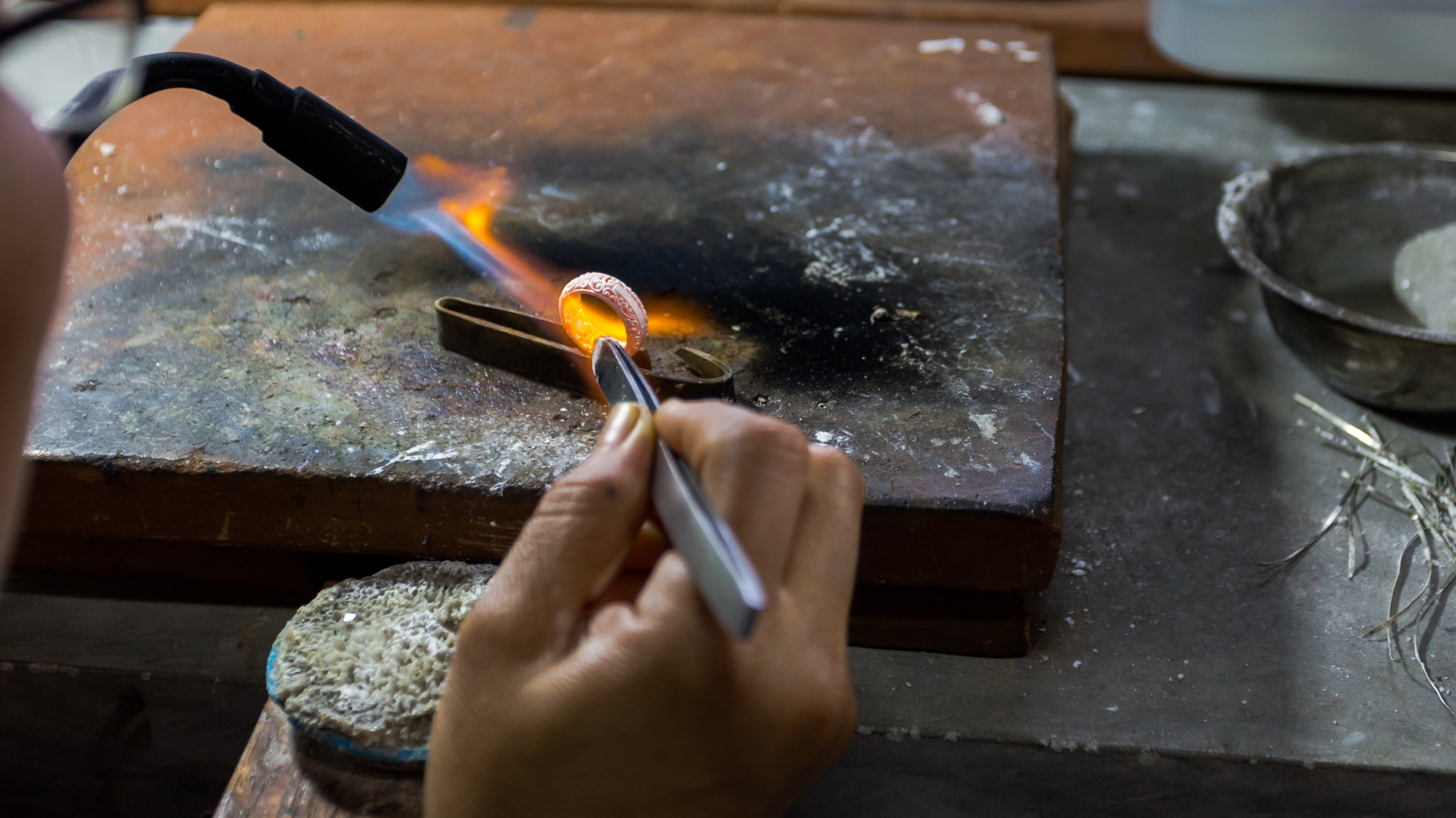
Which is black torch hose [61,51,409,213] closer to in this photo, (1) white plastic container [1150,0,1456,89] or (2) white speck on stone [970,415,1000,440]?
(2) white speck on stone [970,415,1000,440]

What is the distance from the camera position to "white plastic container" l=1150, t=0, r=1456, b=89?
3.05 m

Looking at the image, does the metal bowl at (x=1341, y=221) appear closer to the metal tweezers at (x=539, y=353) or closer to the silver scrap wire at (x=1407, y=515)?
the silver scrap wire at (x=1407, y=515)

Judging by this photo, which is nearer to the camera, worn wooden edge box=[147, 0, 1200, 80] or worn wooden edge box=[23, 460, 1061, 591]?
worn wooden edge box=[23, 460, 1061, 591]

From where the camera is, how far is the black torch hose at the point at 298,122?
133 cm

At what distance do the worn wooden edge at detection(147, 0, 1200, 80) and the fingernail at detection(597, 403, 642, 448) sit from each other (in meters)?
2.83

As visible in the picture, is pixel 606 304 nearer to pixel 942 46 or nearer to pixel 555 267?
pixel 555 267

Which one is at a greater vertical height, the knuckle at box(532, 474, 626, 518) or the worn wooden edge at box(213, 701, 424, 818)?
the knuckle at box(532, 474, 626, 518)

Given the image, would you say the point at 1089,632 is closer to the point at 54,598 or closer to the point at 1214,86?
the point at 54,598

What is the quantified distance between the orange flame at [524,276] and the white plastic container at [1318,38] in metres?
2.13

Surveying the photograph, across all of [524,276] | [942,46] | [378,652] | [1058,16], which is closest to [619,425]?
[378,652]

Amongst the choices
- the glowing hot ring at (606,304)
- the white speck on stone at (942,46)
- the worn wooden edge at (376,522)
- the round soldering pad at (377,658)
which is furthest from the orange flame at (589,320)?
the white speck on stone at (942,46)

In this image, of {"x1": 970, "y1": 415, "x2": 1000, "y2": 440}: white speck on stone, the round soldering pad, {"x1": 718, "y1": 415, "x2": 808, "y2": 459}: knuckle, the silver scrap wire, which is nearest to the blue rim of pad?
the round soldering pad

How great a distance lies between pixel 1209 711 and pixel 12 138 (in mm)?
1518

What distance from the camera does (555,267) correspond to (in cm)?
201
